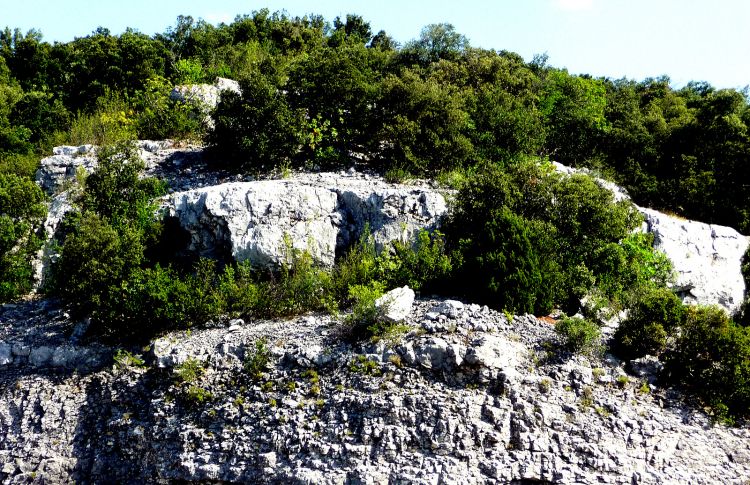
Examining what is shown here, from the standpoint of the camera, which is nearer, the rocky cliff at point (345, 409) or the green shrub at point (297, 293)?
the rocky cliff at point (345, 409)

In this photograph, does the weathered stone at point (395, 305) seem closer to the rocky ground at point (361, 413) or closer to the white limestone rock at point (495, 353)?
the rocky ground at point (361, 413)

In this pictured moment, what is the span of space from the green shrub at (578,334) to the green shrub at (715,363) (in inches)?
69.0

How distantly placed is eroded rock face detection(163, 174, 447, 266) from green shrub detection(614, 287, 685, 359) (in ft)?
19.5

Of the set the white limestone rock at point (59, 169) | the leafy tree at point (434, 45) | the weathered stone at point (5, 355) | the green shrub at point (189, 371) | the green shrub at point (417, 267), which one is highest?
the leafy tree at point (434, 45)

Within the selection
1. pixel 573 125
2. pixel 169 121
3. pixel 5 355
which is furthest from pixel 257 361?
pixel 573 125

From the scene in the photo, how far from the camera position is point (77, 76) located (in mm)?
29531

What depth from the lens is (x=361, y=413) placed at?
41.0ft

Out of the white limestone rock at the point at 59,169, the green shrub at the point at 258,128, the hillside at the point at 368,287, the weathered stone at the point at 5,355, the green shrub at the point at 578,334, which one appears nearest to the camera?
the hillside at the point at 368,287

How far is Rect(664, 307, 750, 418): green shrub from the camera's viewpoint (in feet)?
42.3

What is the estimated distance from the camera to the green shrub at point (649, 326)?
45.4 feet

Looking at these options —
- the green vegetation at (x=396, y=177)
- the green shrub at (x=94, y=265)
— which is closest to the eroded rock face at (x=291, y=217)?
the green vegetation at (x=396, y=177)

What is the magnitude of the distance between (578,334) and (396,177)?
889 centimetres

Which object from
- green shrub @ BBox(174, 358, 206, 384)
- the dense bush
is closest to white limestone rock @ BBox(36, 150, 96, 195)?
green shrub @ BBox(174, 358, 206, 384)

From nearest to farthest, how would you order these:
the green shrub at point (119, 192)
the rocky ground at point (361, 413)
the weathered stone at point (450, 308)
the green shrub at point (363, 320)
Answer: the rocky ground at point (361, 413), the green shrub at point (363, 320), the weathered stone at point (450, 308), the green shrub at point (119, 192)
